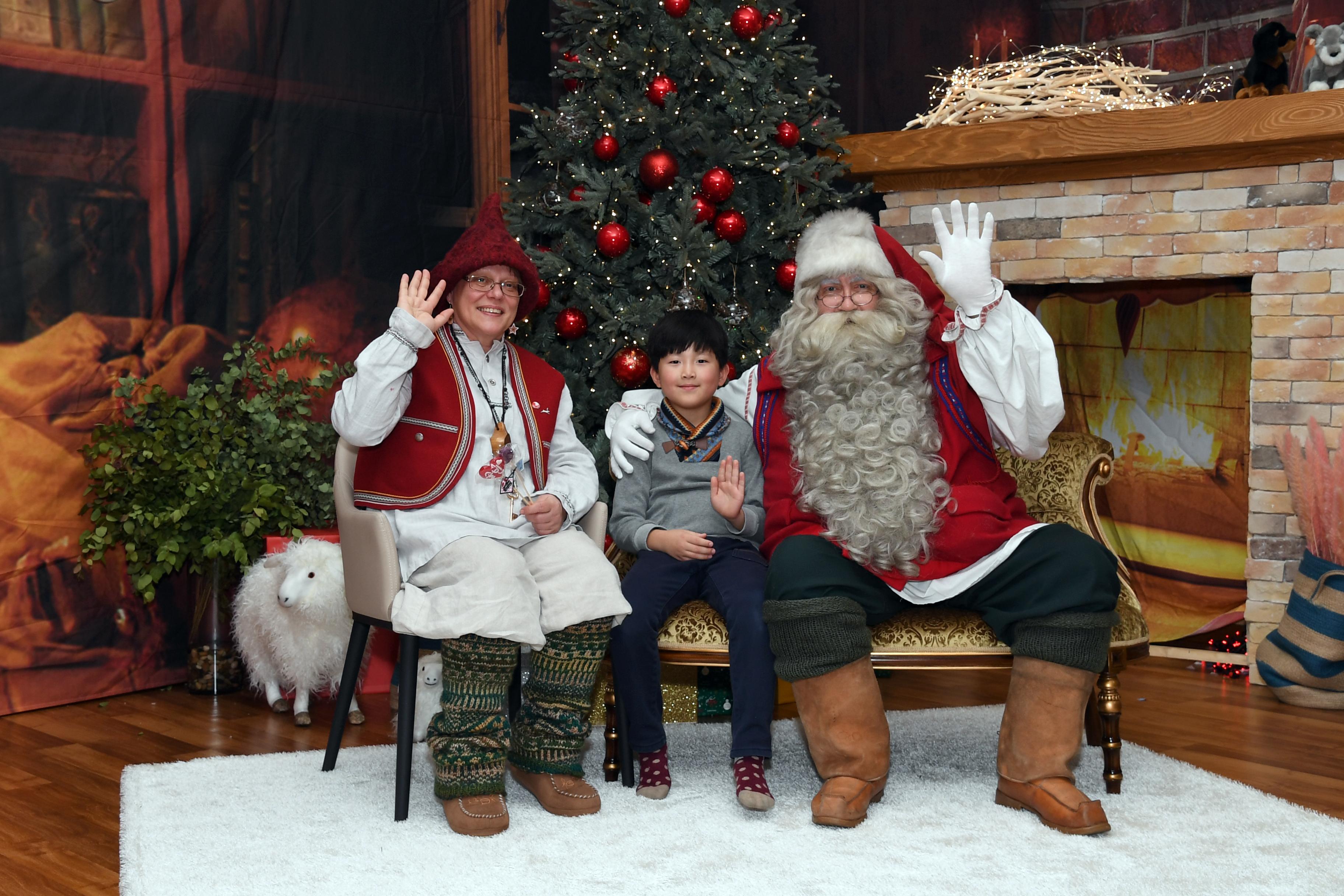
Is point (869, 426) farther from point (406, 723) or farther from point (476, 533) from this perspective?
point (406, 723)

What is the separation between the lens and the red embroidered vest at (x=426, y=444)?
2945mm

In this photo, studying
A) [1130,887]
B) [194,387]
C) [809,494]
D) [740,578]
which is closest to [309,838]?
[740,578]

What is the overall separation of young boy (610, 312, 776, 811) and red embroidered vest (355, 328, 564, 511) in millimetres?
460

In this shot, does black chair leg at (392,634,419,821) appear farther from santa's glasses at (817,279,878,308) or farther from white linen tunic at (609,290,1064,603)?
santa's glasses at (817,279,878,308)

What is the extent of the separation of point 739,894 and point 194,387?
2.60m

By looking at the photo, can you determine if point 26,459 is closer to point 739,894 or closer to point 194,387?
point 194,387

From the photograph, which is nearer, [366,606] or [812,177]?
[366,606]

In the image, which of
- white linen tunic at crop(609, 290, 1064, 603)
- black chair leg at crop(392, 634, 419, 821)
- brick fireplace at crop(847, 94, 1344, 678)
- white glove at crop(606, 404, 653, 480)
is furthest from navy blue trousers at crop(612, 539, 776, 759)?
brick fireplace at crop(847, 94, 1344, 678)

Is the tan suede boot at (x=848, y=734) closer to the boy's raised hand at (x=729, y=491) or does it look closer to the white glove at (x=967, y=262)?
the boy's raised hand at (x=729, y=491)

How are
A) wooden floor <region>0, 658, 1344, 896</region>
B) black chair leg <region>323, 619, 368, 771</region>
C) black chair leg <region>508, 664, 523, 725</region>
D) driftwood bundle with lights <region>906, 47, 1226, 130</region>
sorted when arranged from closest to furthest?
wooden floor <region>0, 658, 1344, 896</region>
black chair leg <region>323, 619, 368, 771</region>
black chair leg <region>508, 664, 523, 725</region>
driftwood bundle with lights <region>906, 47, 1226, 130</region>

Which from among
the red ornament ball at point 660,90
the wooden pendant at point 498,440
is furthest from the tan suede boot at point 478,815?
the red ornament ball at point 660,90

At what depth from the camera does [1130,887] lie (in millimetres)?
2369

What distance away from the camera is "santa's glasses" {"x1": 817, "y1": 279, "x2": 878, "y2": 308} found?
3.16 metres

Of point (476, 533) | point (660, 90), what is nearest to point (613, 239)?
point (660, 90)
